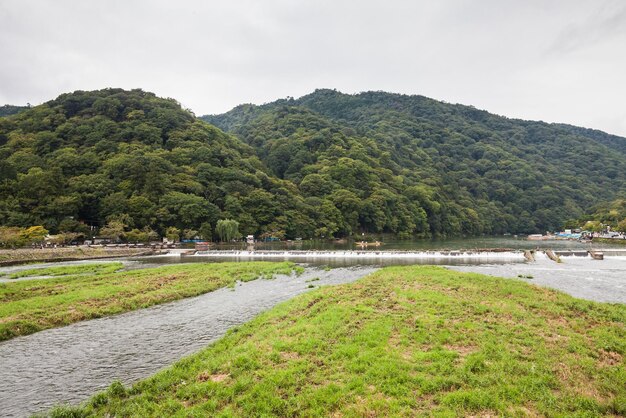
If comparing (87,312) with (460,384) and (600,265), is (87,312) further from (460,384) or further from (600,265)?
(600,265)

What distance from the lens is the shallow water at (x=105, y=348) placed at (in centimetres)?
1156

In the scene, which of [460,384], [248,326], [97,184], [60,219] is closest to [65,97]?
[97,184]

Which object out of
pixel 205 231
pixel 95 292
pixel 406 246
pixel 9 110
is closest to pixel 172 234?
pixel 205 231

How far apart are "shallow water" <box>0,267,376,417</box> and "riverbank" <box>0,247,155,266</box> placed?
3849cm

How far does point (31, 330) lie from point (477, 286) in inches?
1004

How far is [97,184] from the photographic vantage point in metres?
88.9

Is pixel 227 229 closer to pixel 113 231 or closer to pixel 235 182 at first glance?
pixel 113 231

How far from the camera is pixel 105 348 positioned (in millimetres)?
15453

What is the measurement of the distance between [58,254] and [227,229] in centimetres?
3895

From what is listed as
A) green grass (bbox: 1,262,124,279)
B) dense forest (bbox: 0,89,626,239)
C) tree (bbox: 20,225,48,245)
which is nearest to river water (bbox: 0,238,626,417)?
green grass (bbox: 1,262,124,279)

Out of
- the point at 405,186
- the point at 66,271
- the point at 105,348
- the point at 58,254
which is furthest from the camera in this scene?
the point at 405,186

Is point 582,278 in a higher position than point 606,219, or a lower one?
lower

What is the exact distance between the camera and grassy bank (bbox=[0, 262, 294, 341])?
19297 millimetres

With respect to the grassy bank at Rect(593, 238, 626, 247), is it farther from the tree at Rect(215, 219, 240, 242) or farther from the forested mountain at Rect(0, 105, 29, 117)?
the forested mountain at Rect(0, 105, 29, 117)
